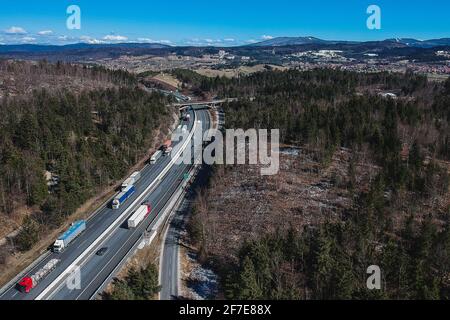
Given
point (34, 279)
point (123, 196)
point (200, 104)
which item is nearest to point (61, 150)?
point (123, 196)

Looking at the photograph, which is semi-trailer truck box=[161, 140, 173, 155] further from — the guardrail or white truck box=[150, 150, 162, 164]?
the guardrail

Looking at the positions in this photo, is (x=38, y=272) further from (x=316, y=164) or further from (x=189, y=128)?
(x=189, y=128)

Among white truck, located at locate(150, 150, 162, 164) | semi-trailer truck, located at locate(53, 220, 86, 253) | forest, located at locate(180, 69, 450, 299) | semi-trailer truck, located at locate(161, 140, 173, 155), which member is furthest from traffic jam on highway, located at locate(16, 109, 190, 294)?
semi-trailer truck, located at locate(161, 140, 173, 155)

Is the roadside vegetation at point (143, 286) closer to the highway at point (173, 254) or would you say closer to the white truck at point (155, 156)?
the highway at point (173, 254)

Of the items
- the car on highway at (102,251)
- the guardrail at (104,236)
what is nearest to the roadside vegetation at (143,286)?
the guardrail at (104,236)

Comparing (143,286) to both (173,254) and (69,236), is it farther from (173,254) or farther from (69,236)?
(69,236)

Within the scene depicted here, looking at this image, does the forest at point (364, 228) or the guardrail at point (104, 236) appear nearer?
the forest at point (364, 228)
